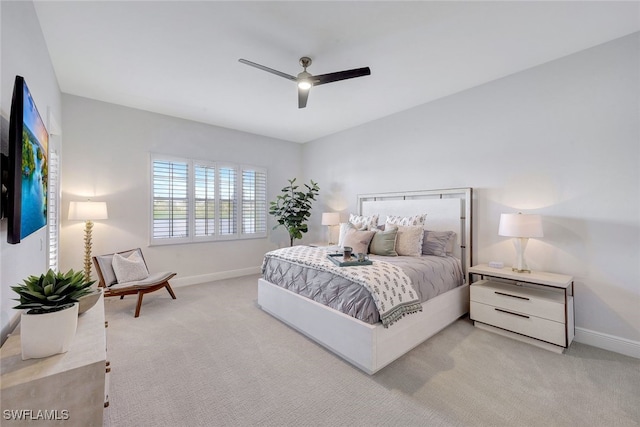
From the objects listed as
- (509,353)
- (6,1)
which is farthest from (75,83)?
(509,353)

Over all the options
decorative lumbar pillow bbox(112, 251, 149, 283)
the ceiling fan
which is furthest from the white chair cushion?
the ceiling fan

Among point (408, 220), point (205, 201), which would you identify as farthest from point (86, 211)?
point (408, 220)

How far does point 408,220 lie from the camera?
3.78 metres

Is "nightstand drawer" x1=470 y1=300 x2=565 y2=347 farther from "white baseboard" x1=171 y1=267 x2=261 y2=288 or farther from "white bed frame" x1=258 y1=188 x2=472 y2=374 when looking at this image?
"white baseboard" x1=171 y1=267 x2=261 y2=288

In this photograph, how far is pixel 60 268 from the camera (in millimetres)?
3564

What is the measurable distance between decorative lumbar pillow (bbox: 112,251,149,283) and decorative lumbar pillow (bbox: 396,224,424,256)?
3422 mm

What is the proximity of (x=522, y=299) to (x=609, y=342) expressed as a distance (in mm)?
840

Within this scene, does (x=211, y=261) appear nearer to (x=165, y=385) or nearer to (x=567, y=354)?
(x=165, y=385)

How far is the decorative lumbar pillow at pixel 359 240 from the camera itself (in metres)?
3.41

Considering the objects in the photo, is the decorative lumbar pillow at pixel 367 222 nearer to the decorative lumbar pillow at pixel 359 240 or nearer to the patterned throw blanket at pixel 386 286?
the decorative lumbar pillow at pixel 359 240

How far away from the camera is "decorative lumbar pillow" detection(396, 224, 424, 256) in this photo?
11.0ft

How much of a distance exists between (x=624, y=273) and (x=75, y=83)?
20.9ft

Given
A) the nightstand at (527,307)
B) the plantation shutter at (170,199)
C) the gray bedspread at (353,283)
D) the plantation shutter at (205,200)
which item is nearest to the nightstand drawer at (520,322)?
the nightstand at (527,307)

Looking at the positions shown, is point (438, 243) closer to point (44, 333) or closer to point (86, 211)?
point (44, 333)
